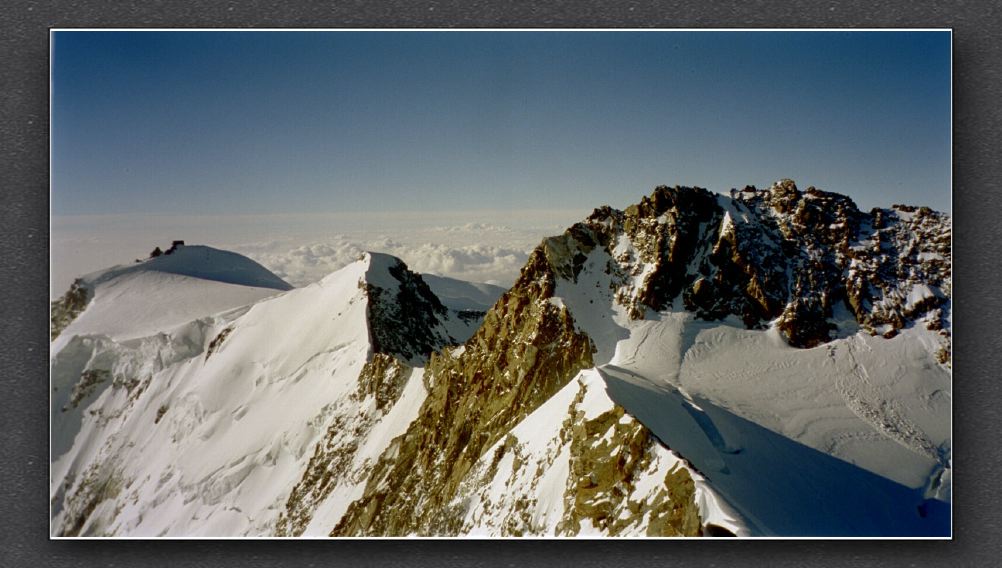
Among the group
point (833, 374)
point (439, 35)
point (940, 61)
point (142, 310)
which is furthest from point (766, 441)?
point (142, 310)

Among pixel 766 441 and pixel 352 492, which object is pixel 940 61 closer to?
pixel 766 441

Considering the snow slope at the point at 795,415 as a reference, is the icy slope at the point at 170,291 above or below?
above

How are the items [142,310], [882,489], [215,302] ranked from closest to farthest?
[882,489]
[142,310]
[215,302]

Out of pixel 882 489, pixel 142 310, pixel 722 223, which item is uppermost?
pixel 722 223

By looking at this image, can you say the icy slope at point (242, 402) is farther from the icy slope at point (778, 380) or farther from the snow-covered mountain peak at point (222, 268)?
the icy slope at point (778, 380)

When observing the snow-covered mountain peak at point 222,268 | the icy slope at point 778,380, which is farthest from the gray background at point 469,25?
the snow-covered mountain peak at point 222,268

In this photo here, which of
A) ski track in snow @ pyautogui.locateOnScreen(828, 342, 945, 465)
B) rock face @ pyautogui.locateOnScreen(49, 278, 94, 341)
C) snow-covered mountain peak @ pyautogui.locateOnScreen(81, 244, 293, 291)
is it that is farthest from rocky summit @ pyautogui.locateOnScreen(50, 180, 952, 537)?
snow-covered mountain peak @ pyautogui.locateOnScreen(81, 244, 293, 291)

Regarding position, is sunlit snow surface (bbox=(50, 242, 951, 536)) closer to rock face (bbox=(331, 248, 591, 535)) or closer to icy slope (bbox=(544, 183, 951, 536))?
icy slope (bbox=(544, 183, 951, 536))
